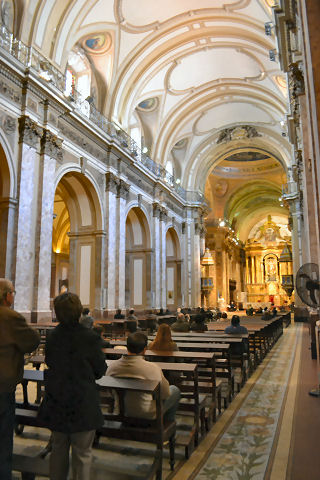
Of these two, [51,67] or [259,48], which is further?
[259,48]

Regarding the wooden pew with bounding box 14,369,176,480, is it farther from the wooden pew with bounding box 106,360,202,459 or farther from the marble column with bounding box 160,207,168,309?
the marble column with bounding box 160,207,168,309

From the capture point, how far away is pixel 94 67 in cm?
1450

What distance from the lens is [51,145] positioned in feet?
36.2

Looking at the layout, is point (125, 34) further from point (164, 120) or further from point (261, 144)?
point (261, 144)

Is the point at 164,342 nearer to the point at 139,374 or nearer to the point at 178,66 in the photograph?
the point at 139,374

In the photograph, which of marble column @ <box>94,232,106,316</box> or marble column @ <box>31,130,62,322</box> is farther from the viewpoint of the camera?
marble column @ <box>94,232,106,316</box>

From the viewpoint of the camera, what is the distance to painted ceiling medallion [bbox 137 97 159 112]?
59.8 ft

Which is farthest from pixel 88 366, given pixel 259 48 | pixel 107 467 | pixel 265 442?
pixel 259 48

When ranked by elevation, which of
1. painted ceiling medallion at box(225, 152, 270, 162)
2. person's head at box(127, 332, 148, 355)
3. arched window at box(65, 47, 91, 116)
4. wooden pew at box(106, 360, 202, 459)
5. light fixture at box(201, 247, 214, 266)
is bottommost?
wooden pew at box(106, 360, 202, 459)

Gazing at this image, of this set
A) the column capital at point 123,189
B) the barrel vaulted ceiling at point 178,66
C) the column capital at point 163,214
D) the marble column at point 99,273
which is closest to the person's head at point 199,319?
the marble column at point 99,273

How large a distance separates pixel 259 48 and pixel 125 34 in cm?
528

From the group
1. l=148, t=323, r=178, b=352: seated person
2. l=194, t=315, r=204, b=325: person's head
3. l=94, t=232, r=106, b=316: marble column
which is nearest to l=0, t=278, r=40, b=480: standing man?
l=148, t=323, r=178, b=352: seated person

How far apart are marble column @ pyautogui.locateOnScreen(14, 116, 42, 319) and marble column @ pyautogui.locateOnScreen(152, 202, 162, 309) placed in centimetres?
870

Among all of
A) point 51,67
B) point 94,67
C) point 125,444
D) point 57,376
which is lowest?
point 125,444
